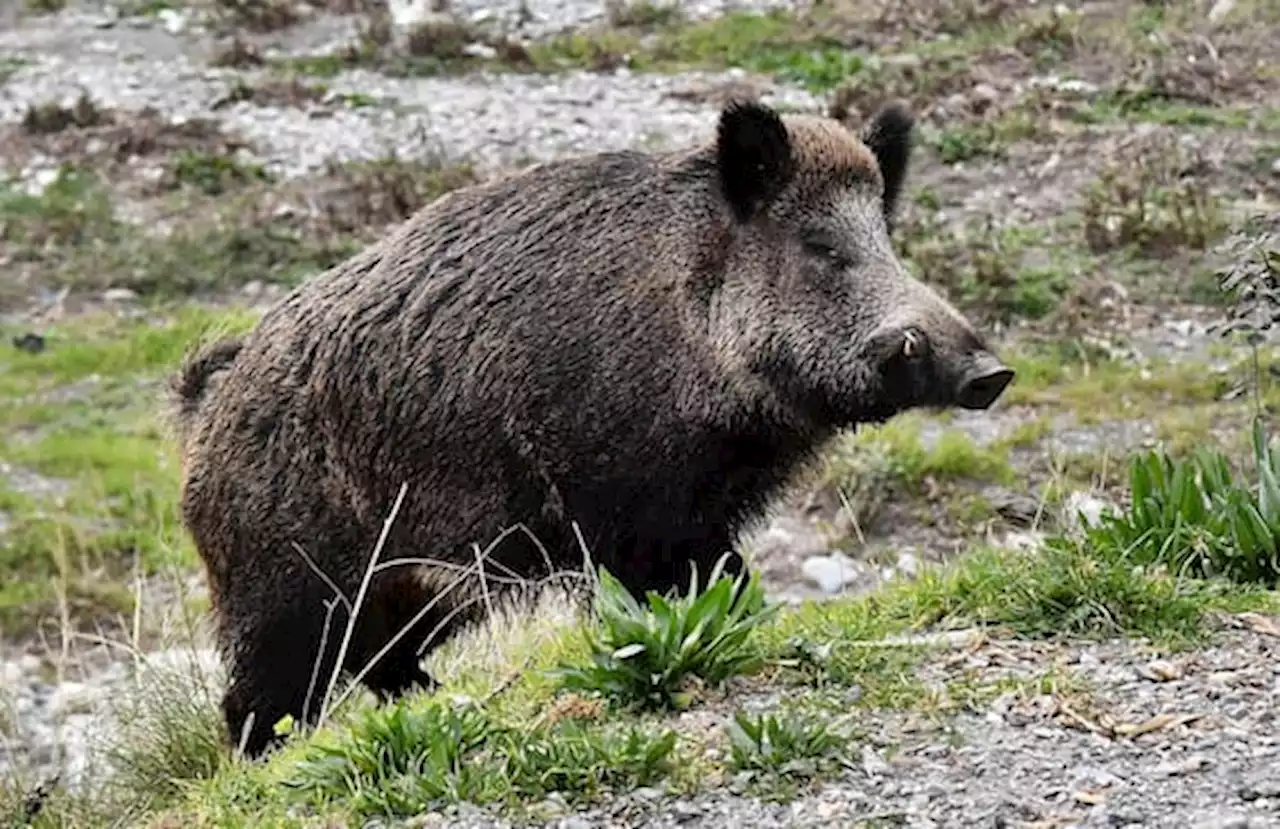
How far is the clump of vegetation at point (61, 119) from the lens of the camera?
17016 mm

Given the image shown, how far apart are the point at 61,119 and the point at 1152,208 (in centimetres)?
875

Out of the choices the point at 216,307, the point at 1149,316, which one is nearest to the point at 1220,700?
the point at 1149,316

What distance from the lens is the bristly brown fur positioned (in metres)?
6.30

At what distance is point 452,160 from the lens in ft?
51.5

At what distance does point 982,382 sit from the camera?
5.85 metres

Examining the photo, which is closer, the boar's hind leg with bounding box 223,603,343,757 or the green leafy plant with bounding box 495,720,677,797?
the green leafy plant with bounding box 495,720,677,797

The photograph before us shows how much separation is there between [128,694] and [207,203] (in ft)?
28.8

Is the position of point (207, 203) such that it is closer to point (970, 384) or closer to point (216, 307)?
point (216, 307)

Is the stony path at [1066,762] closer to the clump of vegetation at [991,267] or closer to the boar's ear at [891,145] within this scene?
the boar's ear at [891,145]

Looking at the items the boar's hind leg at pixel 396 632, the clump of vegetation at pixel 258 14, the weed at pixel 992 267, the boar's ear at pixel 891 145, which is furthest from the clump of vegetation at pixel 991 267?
the clump of vegetation at pixel 258 14

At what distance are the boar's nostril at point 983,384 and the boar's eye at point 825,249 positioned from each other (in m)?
0.76

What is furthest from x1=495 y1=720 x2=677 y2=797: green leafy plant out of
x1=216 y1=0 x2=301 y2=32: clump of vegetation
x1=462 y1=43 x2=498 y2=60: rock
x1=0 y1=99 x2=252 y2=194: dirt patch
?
x1=216 y1=0 x2=301 y2=32: clump of vegetation

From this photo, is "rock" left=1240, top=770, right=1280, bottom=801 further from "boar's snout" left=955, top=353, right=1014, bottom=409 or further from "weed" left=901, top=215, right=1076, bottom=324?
"weed" left=901, top=215, right=1076, bottom=324

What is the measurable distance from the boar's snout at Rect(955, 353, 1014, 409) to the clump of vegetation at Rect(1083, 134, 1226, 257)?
24.1 feet
